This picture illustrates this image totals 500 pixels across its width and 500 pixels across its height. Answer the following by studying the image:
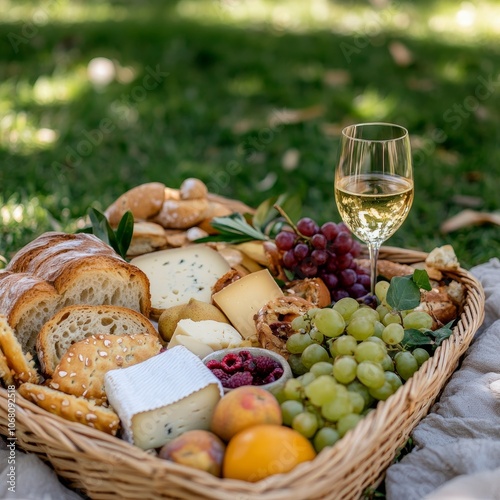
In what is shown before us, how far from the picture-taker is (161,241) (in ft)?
9.32

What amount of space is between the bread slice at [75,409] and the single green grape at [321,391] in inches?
18.8

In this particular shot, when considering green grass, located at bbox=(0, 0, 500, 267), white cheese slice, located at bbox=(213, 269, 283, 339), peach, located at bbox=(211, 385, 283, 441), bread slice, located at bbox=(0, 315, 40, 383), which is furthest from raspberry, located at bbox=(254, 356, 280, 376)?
green grass, located at bbox=(0, 0, 500, 267)

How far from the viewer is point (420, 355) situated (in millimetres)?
2053

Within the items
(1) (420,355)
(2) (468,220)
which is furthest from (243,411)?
(2) (468,220)

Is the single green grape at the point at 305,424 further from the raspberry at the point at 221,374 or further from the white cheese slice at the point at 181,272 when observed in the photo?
the white cheese slice at the point at 181,272

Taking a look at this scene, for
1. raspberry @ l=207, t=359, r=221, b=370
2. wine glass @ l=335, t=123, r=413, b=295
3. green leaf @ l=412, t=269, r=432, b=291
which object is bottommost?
raspberry @ l=207, t=359, r=221, b=370

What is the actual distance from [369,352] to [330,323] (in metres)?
0.15

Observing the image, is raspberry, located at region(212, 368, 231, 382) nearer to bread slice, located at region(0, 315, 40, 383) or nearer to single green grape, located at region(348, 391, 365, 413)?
single green grape, located at region(348, 391, 365, 413)

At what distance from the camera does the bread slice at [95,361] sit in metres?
1.95

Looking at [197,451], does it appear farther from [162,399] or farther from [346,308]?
[346,308]

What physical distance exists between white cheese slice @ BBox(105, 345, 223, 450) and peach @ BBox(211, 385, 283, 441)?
0.20 feet

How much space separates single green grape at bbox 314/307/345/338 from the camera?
6.56ft

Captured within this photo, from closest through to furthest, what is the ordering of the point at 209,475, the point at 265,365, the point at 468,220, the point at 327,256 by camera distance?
the point at 209,475
the point at 265,365
the point at 327,256
the point at 468,220

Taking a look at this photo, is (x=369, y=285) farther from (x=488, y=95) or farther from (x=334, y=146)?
(x=488, y=95)
